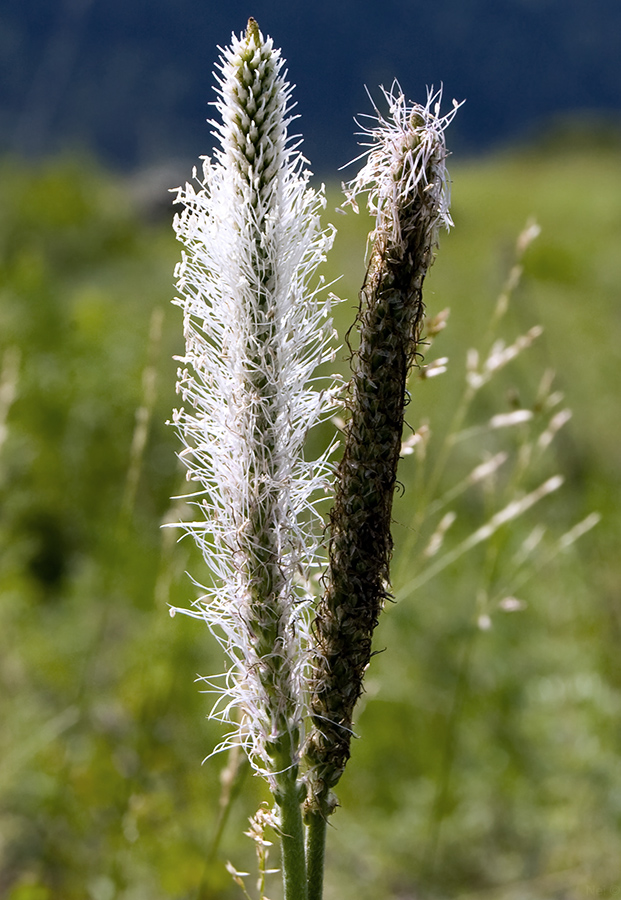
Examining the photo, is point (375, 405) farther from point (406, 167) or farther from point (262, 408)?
point (406, 167)

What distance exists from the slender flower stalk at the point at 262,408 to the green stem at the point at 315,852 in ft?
0.17

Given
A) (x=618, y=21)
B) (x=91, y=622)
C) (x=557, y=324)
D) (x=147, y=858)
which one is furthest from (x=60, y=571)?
(x=618, y=21)

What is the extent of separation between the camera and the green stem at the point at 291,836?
1.30m

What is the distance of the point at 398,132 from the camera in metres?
1.23

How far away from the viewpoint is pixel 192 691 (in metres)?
4.82

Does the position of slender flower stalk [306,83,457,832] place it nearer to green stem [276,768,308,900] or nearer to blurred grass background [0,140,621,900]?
green stem [276,768,308,900]

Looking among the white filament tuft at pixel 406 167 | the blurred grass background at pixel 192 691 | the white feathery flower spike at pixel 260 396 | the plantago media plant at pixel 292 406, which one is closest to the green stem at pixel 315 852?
the plantago media plant at pixel 292 406

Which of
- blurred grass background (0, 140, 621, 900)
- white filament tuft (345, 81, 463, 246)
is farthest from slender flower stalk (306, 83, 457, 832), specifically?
blurred grass background (0, 140, 621, 900)

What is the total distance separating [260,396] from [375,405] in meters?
0.19

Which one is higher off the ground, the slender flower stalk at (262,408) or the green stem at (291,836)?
the slender flower stalk at (262,408)

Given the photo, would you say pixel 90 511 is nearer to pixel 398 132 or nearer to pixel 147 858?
pixel 147 858

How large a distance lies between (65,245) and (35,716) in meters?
14.7

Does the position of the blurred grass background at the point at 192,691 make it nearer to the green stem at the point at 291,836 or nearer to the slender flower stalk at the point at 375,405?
the slender flower stalk at the point at 375,405

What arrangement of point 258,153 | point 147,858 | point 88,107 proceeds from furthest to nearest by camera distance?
point 88,107 → point 147,858 → point 258,153
